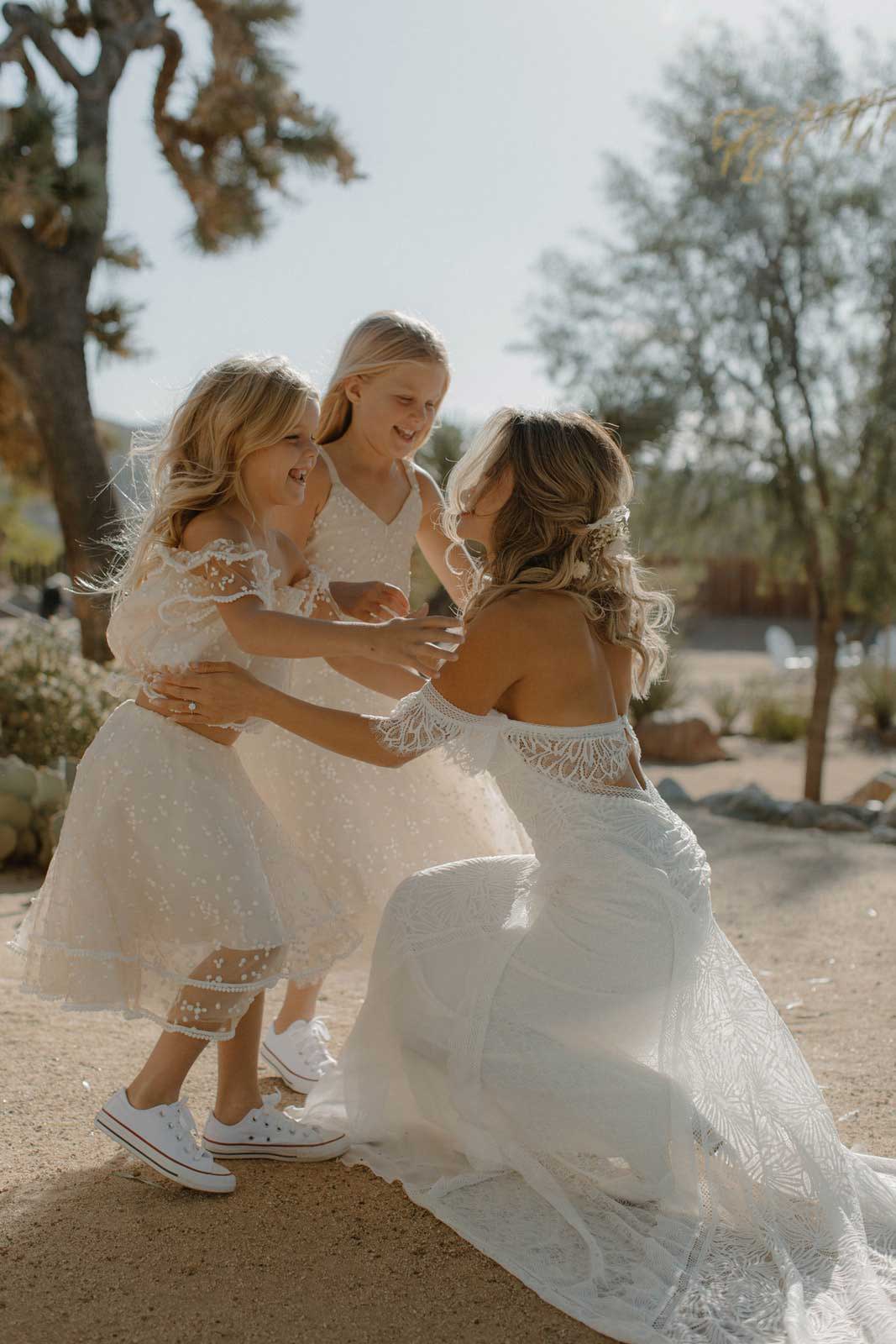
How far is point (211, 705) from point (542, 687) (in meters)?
0.65

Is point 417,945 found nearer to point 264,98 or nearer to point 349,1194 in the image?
point 349,1194

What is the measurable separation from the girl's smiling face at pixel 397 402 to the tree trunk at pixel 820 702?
22.4 feet

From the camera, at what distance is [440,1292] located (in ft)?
7.11

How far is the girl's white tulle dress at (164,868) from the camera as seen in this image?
2.48 m

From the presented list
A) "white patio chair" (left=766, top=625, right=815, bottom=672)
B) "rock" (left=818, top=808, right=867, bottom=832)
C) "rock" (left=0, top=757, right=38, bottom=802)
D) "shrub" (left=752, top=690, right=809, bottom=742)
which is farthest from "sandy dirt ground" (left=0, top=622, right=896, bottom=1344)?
"white patio chair" (left=766, top=625, right=815, bottom=672)

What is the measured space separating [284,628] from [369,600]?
49 centimetres

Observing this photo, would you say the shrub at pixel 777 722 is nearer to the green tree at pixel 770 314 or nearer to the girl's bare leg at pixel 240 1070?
the green tree at pixel 770 314

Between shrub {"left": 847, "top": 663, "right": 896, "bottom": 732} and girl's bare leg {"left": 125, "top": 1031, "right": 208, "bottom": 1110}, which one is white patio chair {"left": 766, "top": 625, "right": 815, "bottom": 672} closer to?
shrub {"left": 847, "top": 663, "right": 896, "bottom": 732}

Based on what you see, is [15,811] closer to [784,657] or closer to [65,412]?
[65,412]

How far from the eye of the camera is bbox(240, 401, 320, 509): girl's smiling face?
8.60 ft

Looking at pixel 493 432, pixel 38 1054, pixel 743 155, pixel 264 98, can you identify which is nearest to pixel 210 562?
pixel 493 432

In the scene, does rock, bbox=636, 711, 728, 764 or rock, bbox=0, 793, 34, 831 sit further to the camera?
rock, bbox=636, 711, 728, 764

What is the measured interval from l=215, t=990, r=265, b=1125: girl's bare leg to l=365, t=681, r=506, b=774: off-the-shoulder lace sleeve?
609 millimetres

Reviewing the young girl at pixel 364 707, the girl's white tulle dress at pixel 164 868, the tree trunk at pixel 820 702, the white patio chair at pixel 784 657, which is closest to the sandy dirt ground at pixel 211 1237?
the girl's white tulle dress at pixel 164 868
